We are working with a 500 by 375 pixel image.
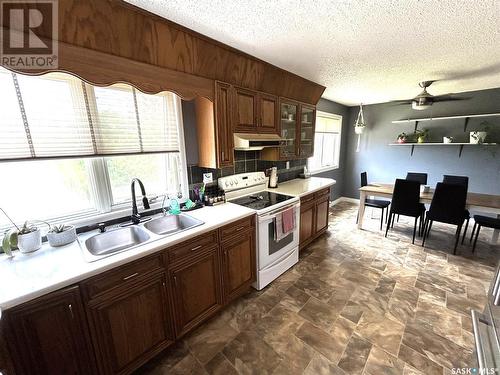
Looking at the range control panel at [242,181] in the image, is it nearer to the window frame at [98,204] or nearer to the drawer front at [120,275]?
the window frame at [98,204]

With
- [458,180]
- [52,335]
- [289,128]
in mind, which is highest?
[289,128]

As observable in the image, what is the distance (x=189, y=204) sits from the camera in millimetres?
2070

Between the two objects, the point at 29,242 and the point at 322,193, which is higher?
the point at 29,242

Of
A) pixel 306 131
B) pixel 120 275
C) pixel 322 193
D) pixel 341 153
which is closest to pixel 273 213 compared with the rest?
pixel 322 193

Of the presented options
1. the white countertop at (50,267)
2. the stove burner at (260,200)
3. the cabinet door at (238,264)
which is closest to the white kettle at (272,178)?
the stove burner at (260,200)

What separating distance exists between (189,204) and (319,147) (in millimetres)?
3550

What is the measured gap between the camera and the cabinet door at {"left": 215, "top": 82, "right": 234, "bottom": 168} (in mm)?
→ 2035

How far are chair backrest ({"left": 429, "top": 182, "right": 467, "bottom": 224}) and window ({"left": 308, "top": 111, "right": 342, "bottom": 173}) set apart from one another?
2032 millimetres

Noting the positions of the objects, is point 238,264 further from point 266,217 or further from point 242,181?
point 242,181

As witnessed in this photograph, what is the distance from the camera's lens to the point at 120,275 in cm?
125

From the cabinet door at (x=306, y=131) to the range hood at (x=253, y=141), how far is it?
0.79 metres

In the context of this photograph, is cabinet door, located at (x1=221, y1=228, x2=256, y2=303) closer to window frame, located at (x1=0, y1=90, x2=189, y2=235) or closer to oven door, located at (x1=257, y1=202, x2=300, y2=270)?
oven door, located at (x1=257, y1=202, x2=300, y2=270)

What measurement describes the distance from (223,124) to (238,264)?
1412 mm

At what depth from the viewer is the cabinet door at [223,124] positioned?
2.04 metres
